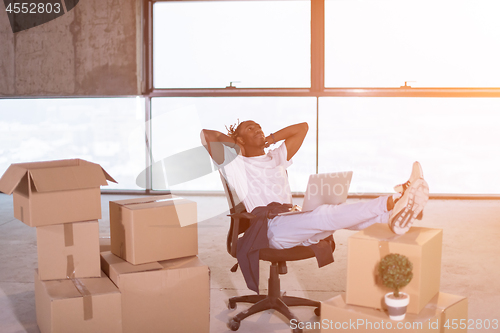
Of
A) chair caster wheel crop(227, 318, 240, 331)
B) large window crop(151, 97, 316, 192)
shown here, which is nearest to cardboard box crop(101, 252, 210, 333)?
chair caster wheel crop(227, 318, 240, 331)

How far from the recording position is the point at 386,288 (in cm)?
177

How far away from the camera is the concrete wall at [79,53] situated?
5.94 meters

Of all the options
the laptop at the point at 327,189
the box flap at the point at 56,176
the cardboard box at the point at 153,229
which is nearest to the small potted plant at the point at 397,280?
the laptop at the point at 327,189

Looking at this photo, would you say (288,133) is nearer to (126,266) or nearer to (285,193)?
(285,193)

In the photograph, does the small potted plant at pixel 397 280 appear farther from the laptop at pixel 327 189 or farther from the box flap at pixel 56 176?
the box flap at pixel 56 176

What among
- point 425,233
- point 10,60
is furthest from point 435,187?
point 10,60

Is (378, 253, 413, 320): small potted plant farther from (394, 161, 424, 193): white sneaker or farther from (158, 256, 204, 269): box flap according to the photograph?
(158, 256, 204, 269): box flap

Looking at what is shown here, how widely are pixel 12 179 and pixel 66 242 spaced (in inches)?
14.0

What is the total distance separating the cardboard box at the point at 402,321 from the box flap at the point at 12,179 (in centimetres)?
136

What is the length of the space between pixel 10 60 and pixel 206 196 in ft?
10.1

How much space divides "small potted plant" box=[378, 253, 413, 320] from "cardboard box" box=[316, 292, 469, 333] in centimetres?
4

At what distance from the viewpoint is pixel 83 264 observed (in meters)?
2.14

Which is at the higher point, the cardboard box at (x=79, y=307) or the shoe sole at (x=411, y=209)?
the shoe sole at (x=411, y=209)

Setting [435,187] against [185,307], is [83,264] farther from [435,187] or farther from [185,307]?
[435,187]
